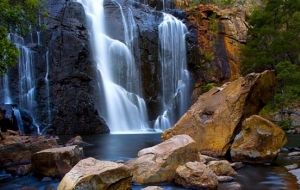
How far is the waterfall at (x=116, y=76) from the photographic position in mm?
30812

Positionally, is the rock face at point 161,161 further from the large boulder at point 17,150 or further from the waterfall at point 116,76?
the waterfall at point 116,76

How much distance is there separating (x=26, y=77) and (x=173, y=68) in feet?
43.6

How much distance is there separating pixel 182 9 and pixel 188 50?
5.47m

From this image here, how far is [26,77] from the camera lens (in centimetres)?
2864

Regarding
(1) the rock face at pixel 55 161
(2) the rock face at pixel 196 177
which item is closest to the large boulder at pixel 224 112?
(2) the rock face at pixel 196 177

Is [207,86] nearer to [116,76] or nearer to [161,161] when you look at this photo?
[116,76]

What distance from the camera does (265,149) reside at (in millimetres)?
15117

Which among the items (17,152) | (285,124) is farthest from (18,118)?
(285,124)

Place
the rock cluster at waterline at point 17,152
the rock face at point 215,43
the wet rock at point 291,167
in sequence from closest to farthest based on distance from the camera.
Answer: the wet rock at point 291,167, the rock cluster at waterline at point 17,152, the rock face at point 215,43

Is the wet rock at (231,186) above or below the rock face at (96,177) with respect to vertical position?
below

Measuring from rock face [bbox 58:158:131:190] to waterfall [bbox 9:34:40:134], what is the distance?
60.0 feet

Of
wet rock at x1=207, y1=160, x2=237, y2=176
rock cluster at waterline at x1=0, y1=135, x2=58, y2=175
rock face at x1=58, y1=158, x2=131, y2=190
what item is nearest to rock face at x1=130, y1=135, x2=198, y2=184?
wet rock at x1=207, y1=160, x2=237, y2=176

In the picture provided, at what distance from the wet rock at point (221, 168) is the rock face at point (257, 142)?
7.79ft

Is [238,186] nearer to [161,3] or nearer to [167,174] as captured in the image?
[167,174]
